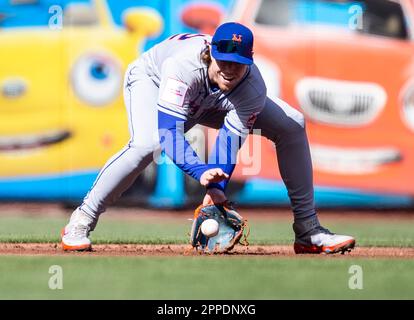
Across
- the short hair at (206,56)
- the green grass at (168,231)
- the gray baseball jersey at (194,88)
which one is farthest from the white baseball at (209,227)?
the green grass at (168,231)

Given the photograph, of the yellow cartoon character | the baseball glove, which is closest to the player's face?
the baseball glove

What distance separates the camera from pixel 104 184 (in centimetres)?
627

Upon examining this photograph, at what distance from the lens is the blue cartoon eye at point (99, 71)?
1208 centimetres

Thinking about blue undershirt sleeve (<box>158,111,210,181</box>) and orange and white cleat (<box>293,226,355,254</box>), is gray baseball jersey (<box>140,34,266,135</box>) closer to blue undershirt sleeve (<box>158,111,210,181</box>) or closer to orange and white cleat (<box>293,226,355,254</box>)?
blue undershirt sleeve (<box>158,111,210,181</box>)

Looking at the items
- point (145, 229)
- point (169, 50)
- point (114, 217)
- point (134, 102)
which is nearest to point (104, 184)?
point (134, 102)

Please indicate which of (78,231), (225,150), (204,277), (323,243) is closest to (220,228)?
(225,150)

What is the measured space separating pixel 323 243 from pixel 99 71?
6050mm

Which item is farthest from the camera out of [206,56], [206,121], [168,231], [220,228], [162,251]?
[168,231]

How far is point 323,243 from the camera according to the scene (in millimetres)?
6641

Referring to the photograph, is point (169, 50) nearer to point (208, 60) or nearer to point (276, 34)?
point (208, 60)

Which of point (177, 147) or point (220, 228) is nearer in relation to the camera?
point (177, 147)

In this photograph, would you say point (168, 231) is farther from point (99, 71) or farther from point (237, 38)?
point (237, 38)
